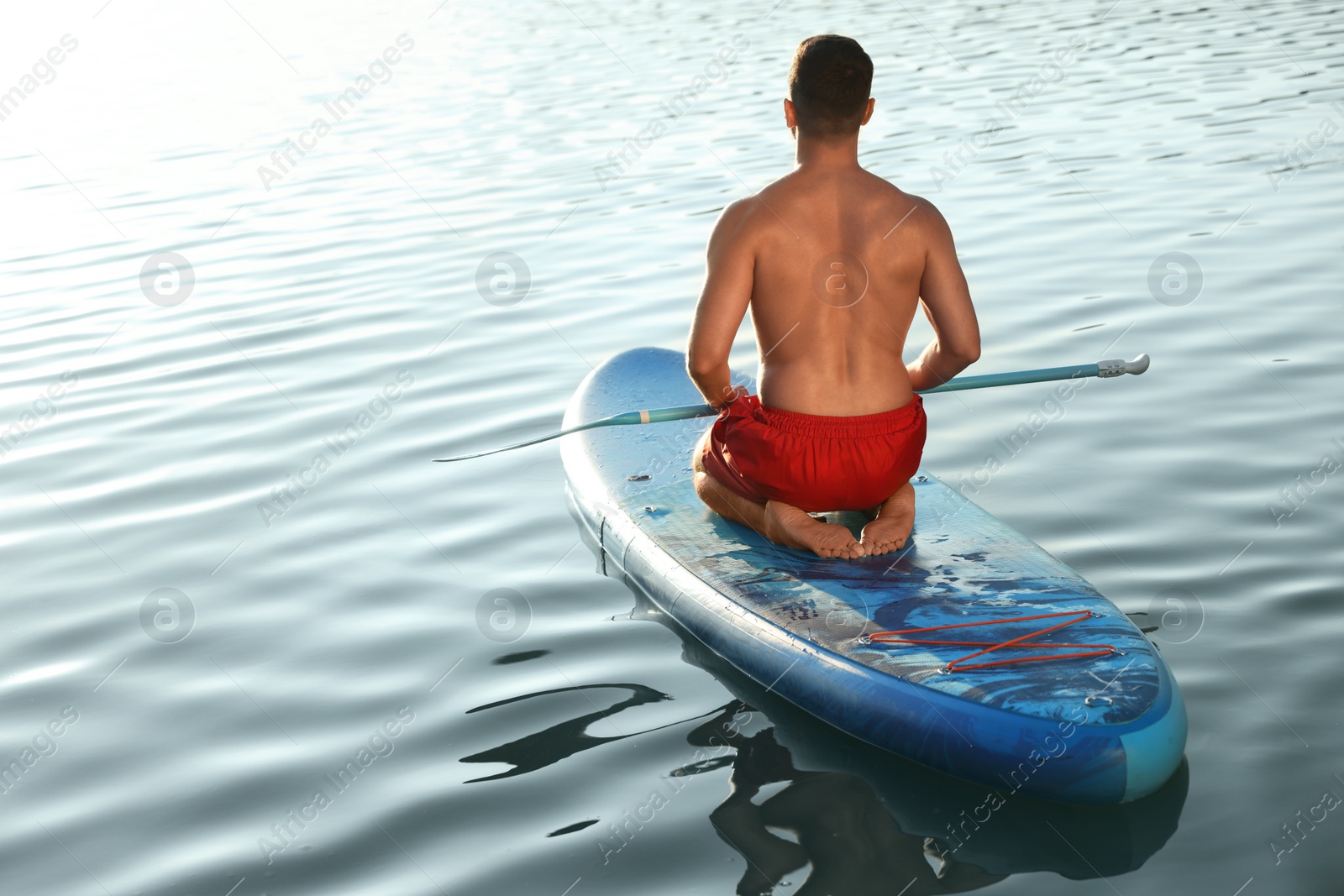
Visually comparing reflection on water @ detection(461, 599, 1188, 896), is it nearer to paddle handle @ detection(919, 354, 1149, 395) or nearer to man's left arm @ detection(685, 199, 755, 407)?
man's left arm @ detection(685, 199, 755, 407)

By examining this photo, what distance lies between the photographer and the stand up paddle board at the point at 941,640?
2.62 m

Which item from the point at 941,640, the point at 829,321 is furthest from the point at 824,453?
the point at 941,640

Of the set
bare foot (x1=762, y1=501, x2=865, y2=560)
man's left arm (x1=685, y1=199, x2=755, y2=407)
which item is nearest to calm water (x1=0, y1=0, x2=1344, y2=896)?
bare foot (x1=762, y1=501, x2=865, y2=560)

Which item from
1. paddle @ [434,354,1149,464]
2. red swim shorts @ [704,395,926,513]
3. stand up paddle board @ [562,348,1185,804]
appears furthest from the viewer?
paddle @ [434,354,1149,464]

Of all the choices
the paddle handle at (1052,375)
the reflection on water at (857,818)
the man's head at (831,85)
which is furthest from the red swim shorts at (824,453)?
the man's head at (831,85)

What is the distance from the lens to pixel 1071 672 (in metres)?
2.74

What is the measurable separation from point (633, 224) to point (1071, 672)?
6296mm

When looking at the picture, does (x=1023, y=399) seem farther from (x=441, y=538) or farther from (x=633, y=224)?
(x=633, y=224)

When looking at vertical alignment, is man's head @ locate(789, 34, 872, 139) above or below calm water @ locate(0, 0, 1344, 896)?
above

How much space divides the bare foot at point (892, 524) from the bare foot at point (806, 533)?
0.04 meters

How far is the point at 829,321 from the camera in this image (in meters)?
3.31

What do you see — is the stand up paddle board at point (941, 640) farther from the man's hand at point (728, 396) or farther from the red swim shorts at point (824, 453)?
the man's hand at point (728, 396)

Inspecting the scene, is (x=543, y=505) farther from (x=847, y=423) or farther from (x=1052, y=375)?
(x=1052, y=375)

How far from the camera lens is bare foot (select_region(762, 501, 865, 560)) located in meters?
3.33
